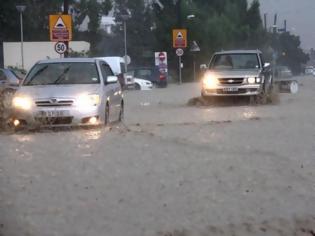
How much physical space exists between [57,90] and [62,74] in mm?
952

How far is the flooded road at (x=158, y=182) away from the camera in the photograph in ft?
20.1

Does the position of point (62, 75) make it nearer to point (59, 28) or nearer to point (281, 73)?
point (59, 28)

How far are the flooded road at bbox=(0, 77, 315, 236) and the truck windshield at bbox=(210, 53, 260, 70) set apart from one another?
8.50 m

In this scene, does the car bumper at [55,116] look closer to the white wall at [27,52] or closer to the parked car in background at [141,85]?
the parked car in background at [141,85]

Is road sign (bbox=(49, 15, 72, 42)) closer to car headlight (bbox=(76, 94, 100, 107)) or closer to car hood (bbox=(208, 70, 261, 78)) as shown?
car hood (bbox=(208, 70, 261, 78))

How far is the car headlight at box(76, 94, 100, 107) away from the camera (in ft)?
41.2

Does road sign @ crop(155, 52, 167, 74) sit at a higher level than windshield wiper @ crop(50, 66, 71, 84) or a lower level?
lower

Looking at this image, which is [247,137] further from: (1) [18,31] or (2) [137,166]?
(1) [18,31]

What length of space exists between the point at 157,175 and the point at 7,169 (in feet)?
6.13

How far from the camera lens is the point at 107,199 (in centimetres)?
701

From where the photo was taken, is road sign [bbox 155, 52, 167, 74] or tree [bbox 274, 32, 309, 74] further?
tree [bbox 274, 32, 309, 74]

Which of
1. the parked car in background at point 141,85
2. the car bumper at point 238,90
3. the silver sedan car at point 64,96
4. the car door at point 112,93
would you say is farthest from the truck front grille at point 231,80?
the parked car in background at point 141,85

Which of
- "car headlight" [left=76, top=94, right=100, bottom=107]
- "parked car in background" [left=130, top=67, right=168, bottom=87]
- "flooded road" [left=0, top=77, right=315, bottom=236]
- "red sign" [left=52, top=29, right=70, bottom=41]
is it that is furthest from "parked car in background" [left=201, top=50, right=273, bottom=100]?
"parked car in background" [left=130, top=67, right=168, bottom=87]

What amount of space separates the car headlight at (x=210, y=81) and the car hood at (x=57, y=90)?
8.28 meters
